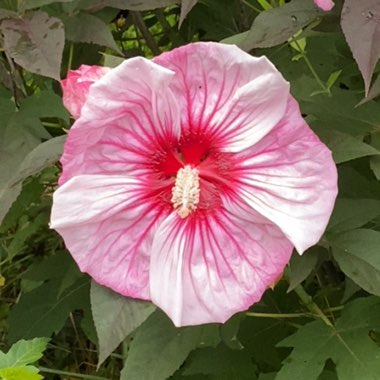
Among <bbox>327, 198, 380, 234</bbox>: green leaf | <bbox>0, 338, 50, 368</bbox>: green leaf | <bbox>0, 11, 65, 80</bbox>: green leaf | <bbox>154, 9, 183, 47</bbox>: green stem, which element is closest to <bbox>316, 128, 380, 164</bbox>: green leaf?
<bbox>327, 198, 380, 234</bbox>: green leaf

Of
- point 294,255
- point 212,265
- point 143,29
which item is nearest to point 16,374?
point 212,265

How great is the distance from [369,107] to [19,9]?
48 centimetres

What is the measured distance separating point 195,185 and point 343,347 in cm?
35

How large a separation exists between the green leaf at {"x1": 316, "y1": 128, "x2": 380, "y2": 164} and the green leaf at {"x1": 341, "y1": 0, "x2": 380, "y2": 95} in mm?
125

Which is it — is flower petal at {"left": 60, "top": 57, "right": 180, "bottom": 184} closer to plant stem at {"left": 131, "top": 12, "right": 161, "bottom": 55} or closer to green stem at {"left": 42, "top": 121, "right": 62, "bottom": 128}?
green stem at {"left": 42, "top": 121, "right": 62, "bottom": 128}

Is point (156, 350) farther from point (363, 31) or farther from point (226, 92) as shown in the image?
point (363, 31)

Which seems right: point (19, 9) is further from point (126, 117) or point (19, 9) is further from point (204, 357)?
point (204, 357)

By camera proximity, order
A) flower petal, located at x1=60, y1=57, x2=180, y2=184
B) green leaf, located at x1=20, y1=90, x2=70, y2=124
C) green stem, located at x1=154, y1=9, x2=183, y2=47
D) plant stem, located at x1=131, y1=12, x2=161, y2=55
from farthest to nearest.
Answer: green stem, located at x1=154, y1=9, x2=183, y2=47 < plant stem, located at x1=131, y1=12, x2=161, y2=55 < green leaf, located at x1=20, y1=90, x2=70, y2=124 < flower petal, located at x1=60, y1=57, x2=180, y2=184

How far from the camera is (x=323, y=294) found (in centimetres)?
149

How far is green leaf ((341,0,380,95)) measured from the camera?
0.95 metres

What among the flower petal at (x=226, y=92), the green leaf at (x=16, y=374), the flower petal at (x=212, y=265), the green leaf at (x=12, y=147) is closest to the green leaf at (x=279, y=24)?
the flower petal at (x=226, y=92)

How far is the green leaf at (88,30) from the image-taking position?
1190 mm

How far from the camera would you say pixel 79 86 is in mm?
965

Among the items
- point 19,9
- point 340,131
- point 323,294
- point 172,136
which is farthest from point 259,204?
point 323,294
